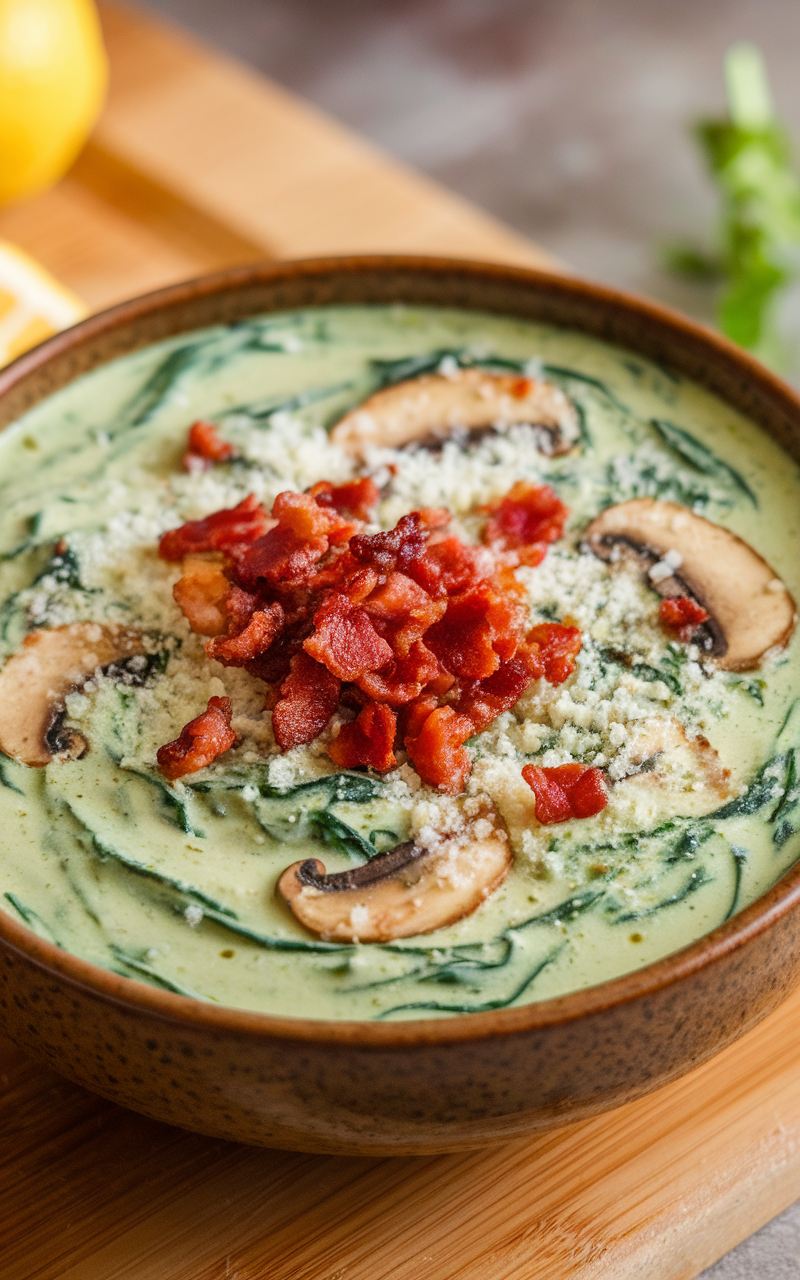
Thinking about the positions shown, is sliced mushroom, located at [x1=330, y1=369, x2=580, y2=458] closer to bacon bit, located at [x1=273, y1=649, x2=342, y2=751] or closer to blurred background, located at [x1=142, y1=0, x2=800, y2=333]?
bacon bit, located at [x1=273, y1=649, x2=342, y2=751]

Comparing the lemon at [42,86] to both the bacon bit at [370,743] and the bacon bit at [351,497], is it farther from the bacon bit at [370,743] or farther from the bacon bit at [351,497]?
the bacon bit at [370,743]

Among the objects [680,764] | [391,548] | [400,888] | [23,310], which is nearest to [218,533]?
[391,548]

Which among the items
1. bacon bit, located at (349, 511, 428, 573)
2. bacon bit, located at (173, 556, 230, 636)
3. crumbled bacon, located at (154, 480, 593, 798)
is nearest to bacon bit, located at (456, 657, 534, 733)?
crumbled bacon, located at (154, 480, 593, 798)

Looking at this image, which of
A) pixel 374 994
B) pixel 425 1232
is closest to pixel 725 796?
pixel 374 994

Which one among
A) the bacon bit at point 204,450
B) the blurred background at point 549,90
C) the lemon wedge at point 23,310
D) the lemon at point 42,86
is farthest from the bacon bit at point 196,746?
the blurred background at point 549,90

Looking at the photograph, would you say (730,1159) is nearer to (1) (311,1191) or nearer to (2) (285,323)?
(1) (311,1191)

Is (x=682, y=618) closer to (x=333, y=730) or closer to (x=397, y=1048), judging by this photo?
(x=333, y=730)
